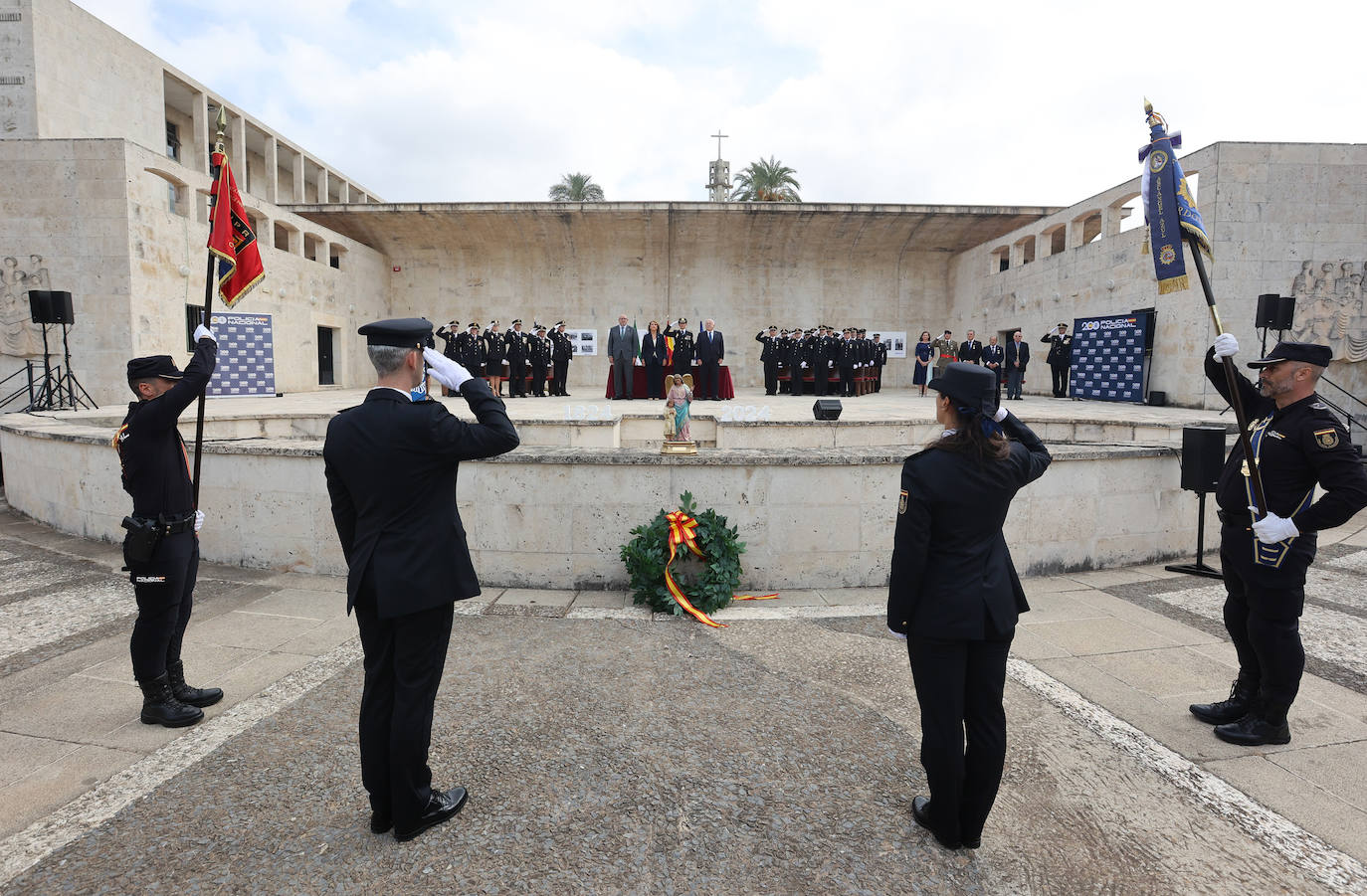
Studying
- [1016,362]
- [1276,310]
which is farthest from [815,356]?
[1276,310]

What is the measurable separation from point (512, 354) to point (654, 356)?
4074 mm

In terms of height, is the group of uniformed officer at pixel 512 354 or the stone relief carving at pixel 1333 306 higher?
the stone relief carving at pixel 1333 306

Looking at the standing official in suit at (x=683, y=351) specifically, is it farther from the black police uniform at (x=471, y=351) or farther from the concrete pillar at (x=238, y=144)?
the concrete pillar at (x=238, y=144)

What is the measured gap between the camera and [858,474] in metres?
5.75

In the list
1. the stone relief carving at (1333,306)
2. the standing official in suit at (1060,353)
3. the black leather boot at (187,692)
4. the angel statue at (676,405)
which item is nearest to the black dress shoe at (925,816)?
the black leather boot at (187,692)

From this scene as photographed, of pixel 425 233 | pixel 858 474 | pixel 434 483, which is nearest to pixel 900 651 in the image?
pixel 858 474

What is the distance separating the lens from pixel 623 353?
60.4 ft

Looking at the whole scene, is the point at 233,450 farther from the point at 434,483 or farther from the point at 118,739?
the point at 434,483

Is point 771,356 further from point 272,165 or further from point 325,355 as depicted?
point 272,165

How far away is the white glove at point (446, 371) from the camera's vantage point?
255 centimetres

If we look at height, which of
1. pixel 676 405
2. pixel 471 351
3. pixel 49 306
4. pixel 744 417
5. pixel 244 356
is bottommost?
pixel 744 417

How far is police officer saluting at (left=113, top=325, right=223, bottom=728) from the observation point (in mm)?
3365

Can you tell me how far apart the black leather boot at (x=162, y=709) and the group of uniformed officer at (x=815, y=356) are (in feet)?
57.8

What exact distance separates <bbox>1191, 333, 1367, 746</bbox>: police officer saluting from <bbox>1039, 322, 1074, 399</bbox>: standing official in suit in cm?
1723
